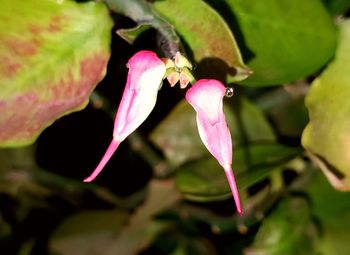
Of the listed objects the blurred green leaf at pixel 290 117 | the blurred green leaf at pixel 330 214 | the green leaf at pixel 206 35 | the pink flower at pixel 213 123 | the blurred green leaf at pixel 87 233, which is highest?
the pink flower at pixel 213 123

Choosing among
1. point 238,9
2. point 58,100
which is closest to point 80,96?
point 58,100

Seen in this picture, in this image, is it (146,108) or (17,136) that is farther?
(17,136)

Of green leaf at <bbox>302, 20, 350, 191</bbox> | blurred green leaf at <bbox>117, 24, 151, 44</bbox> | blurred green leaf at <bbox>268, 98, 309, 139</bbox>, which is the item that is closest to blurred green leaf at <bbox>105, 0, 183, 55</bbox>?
blurred green leaf at <bbox>117, 24, 151, 44</bbox>

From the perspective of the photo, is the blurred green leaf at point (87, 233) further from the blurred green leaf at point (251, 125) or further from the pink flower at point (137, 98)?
the pink flower at point (137, 98)

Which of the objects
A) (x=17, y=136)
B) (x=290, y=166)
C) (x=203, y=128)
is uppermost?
(x=203, y=128)

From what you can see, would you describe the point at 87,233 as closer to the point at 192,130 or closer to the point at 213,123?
the point at 192,130

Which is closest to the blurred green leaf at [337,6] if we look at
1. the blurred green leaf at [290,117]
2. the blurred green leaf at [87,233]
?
the blurred green leaf at [290,117]

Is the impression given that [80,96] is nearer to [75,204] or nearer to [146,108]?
[146,108]
